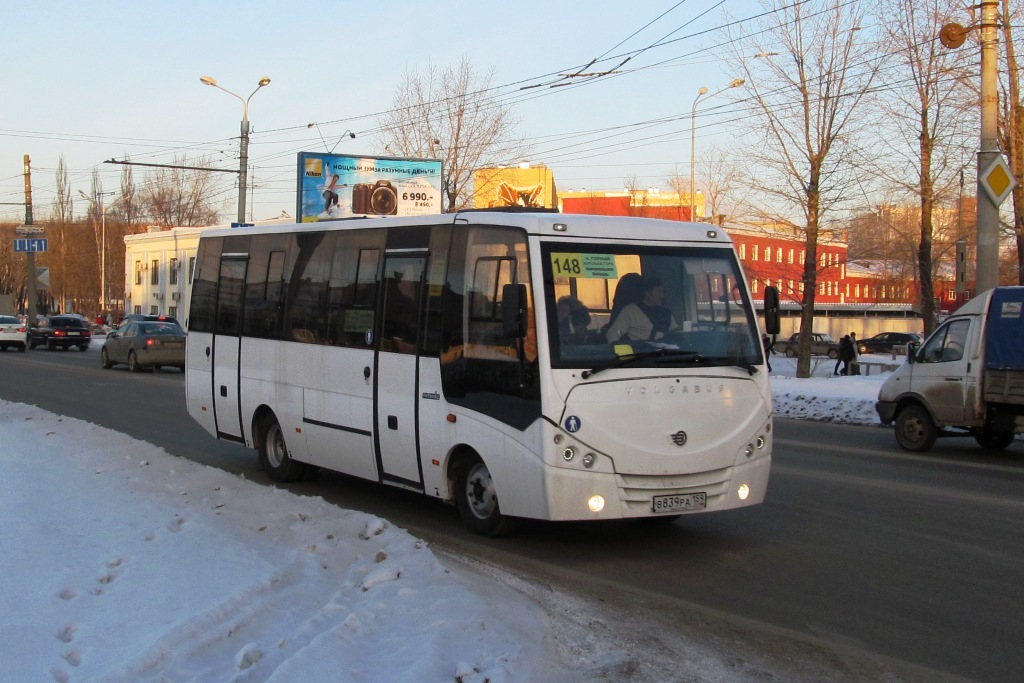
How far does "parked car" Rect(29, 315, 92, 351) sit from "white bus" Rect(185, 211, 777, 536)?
4334 centimetres

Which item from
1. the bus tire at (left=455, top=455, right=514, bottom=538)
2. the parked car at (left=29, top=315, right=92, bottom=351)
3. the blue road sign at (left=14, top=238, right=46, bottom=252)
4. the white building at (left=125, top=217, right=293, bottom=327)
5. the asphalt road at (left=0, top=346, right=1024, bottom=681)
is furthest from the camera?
the white building at (left=125, top=217, right=293, bottom=327)

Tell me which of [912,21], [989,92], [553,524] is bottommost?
[553,524]

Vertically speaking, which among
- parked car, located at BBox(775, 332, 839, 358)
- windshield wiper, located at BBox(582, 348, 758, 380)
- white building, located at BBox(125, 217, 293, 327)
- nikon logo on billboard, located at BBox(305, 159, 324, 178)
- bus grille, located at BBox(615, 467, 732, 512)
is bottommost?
parked car, located at BBox(775, 332, 839, 358)

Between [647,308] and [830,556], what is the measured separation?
2371mm

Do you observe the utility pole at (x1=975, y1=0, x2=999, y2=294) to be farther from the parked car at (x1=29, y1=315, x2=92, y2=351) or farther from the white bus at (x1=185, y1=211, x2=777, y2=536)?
the parked car at (x1=29, y1=315, x2=92, y2=351)

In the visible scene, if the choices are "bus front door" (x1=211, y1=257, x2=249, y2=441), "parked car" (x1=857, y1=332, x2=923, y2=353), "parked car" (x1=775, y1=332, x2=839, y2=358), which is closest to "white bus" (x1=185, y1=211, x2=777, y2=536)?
"bus front door" (x1=211, y1=257, x2=249, y2=441)

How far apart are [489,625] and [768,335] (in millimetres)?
4159

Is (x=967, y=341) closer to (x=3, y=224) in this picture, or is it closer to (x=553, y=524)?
(x=553, y=524)

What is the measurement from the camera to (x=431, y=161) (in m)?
39.3

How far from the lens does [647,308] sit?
8.16 meters

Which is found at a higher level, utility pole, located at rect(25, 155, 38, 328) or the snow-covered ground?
utility pole, located at rect(25, 155, 38, 328)

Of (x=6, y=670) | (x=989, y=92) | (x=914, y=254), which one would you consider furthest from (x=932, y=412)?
(x=914, y=254)

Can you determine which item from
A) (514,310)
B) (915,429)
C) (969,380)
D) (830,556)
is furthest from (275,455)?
(969,380)

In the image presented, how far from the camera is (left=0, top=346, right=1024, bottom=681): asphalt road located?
6.10m
